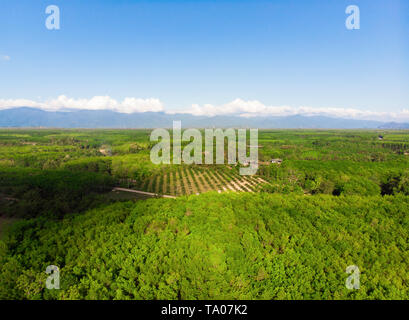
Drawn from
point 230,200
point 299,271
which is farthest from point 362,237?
point 230,200

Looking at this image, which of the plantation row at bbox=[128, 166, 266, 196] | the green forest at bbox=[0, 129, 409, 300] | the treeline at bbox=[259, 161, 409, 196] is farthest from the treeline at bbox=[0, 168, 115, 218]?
the treeline at bbox=[259, 161, 409, 196]

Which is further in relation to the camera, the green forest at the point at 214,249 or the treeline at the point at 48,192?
the treeline at the point at 48,192

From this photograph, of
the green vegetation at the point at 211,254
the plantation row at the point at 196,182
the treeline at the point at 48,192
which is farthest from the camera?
the plantation row at the point at 196,182

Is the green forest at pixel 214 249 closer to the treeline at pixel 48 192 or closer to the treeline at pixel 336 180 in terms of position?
the treeline at pixel 48 192

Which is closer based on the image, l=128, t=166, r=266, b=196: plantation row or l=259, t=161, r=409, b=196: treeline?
l=259, t=161, r=409, b=196: treeline

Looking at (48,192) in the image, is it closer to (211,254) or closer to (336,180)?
(211,254)

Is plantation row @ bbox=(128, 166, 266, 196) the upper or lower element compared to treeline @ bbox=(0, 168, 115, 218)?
lower

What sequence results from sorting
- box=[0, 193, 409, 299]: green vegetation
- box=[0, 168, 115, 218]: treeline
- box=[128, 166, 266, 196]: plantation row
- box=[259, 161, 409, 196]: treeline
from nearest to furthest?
box=[0, 193, 409, 299]: green vegetation → box=[0, 168, 115, 218]: treeline → box=[259, 161, 409, 196]: treeline → box=[128, 166, 266, 196]: plantation row

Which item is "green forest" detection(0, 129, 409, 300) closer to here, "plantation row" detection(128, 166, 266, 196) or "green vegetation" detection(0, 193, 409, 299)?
"green vegetation" detection(0, 193, 409, 299)

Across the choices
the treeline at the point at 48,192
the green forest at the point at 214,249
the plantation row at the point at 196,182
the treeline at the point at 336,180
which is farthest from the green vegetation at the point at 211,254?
the plantation row at the point at 196,182

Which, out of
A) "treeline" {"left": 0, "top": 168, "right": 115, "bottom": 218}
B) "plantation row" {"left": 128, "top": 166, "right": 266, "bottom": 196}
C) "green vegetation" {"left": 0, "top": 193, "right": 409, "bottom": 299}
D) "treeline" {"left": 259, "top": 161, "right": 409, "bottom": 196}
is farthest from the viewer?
"plantation row" {"left": 128, "top": 166, "right": 266, "bottom": 196}
